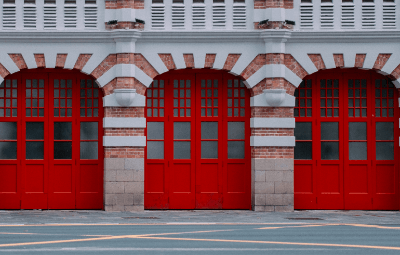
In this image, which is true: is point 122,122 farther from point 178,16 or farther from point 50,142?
point 178,16

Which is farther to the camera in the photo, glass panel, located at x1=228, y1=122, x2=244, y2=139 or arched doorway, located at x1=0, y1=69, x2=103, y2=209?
glass panel, located at x1=228, y1=122, x2=244, y2=139

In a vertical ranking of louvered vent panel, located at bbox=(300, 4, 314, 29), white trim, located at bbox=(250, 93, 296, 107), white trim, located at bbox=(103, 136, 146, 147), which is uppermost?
louvered vent panel, located at bbox=(300, 4, 314, 29)

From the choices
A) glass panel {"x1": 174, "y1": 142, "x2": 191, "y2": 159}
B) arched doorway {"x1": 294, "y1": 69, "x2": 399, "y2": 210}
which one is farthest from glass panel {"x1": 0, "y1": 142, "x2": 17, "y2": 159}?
arched doorway {"x1": 294, "y1": 69, "x2": 399, "y2": 210}

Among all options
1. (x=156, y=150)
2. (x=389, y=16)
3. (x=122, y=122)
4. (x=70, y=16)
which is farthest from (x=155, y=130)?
(x=389, y=16)

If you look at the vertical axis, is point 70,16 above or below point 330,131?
above

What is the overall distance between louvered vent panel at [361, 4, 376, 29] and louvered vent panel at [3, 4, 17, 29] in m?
9.42

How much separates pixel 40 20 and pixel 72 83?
74.2 inches

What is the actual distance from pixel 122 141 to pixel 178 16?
12.2 ft

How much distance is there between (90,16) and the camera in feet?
55.7

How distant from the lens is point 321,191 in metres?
17.4

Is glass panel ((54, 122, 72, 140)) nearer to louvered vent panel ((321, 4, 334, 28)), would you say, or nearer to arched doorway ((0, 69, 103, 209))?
arched doorway ((0, 69, 103, 209))

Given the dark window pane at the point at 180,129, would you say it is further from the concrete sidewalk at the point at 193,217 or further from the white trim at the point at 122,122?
the concrete sidewalk at the point at 193,217

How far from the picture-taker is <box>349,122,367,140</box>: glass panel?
57.4 ft

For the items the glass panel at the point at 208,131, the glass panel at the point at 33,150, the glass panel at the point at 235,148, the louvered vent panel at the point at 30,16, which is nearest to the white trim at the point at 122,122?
the glass panel at the point at 208,131
